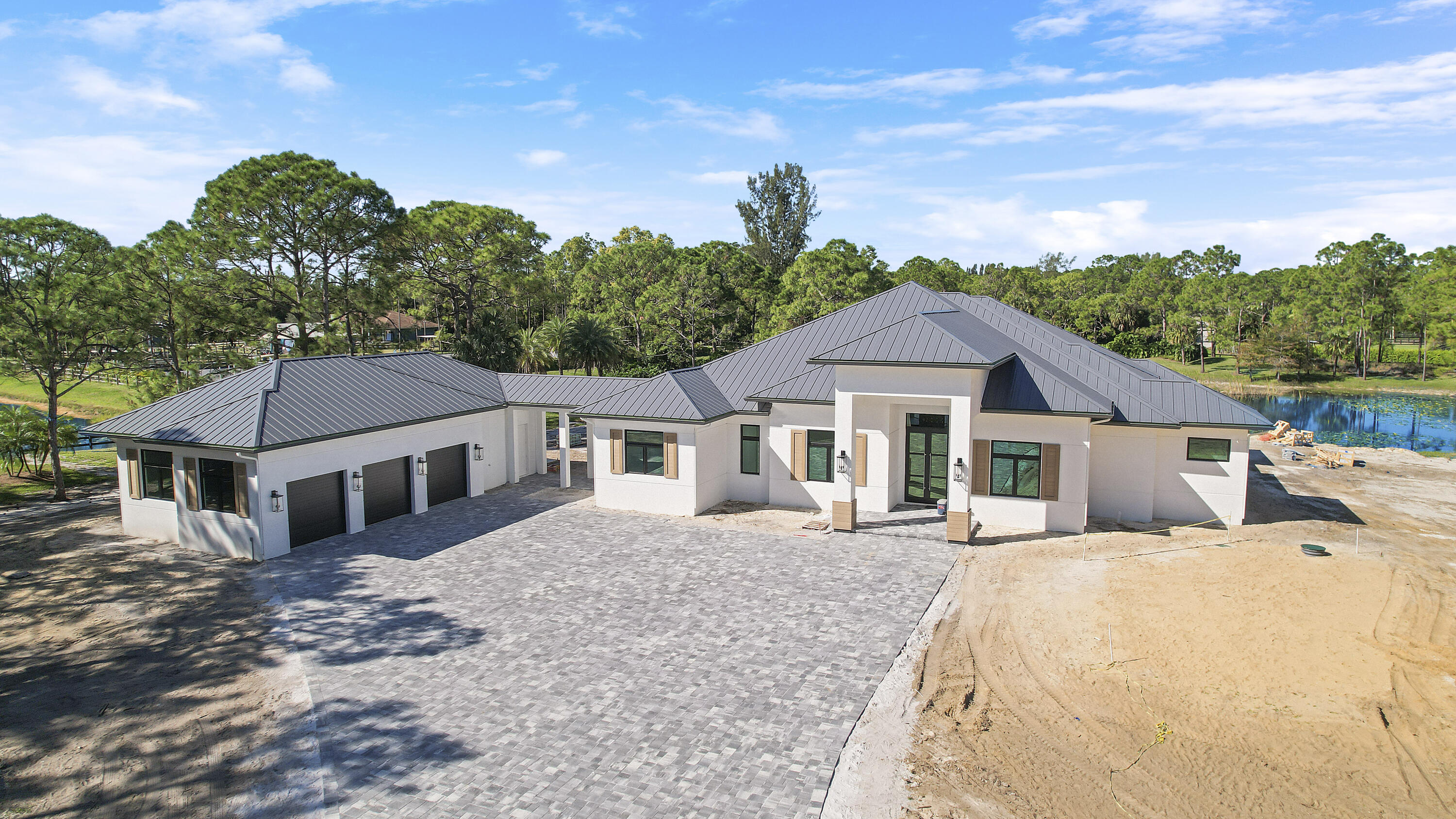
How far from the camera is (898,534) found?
65.1 feet

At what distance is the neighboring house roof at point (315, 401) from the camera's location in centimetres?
1827

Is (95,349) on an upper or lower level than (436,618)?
upper

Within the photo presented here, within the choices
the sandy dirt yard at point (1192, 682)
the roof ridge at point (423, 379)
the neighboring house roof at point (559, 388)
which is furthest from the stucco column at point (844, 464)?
the roof ridge at point (423, 379)

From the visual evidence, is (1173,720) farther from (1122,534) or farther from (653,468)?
(653,468)

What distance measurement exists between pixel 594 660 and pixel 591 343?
3462 cm

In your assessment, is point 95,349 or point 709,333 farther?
point 709,333

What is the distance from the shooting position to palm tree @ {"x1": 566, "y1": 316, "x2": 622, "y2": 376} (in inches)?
1778

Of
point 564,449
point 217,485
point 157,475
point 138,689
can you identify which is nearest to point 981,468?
point 564,449

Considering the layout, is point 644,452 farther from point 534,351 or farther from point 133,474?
point 534,351

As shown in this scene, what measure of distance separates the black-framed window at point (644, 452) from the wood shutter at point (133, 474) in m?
12.8

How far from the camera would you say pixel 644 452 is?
2273 cm

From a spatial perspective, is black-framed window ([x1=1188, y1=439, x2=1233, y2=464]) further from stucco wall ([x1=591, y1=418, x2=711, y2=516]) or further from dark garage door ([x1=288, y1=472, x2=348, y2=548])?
dark garage door ([x1=288, y1=472, x2=348, y2=548])

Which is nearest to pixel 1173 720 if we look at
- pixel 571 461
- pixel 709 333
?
pixel 571 461

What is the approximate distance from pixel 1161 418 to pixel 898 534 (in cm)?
786
